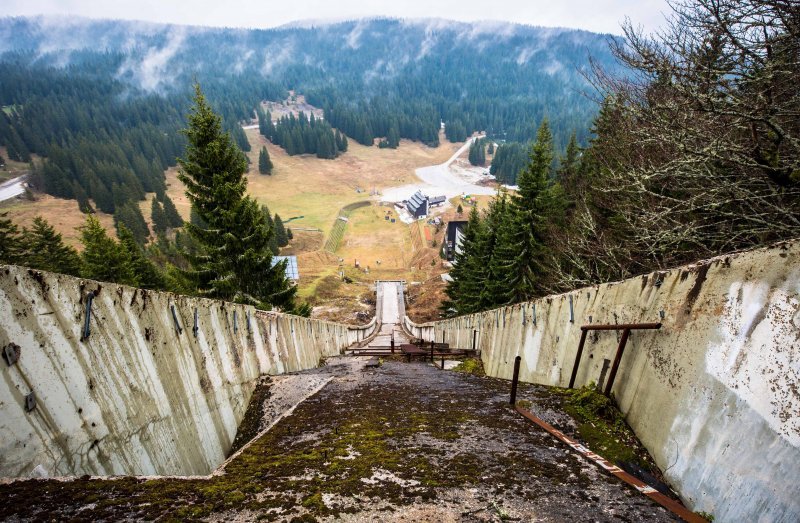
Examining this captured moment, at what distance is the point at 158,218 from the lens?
259 ft

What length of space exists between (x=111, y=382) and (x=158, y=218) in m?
90.7

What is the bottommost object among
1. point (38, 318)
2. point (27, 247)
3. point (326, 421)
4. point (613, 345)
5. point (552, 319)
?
point (27, 247)

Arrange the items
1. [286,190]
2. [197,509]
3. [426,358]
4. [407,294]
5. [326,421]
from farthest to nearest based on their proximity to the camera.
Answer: [286,190]
[407,294]
[426,358]
[326,421]
[197,509]

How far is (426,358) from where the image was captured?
12.9m

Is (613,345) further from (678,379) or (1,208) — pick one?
(1,208)

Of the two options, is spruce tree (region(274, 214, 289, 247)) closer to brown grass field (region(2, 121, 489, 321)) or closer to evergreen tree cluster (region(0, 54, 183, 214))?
brown grass field (region(2, 121, 489, 321))

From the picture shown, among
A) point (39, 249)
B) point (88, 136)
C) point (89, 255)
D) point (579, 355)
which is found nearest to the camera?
point (579, 355)

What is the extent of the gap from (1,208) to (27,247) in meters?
76.6

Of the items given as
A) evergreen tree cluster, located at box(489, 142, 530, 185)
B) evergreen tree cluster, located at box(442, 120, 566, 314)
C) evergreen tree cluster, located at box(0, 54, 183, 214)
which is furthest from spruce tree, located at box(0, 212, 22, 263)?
evergreen tree cluster, located at box(489, 142, 530, 185)

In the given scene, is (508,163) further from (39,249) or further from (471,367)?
(471,367)

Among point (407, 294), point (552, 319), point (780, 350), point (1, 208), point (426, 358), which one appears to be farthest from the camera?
point (1, 208)

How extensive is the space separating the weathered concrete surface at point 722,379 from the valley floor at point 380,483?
69cm

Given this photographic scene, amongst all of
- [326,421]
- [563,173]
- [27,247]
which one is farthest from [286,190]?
[326,421]

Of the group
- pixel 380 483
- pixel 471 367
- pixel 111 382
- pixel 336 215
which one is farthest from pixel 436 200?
pixel 380 483
